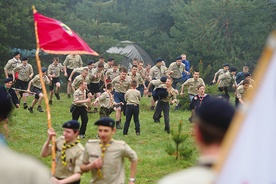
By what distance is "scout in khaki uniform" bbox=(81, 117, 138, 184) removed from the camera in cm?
877

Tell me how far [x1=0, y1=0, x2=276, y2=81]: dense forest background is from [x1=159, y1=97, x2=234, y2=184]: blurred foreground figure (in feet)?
114

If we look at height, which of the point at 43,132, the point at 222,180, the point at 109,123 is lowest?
the point at 43,132

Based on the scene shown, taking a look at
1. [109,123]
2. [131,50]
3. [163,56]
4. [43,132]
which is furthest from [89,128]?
[163,56]

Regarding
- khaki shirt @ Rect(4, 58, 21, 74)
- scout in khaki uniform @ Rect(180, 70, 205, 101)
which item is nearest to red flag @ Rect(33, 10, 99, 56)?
scout in khaki uniform @ Rect(180, 70, 205, 101)

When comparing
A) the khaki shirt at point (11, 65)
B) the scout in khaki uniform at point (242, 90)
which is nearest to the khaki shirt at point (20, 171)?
the scout in khaki uniform at point (242, 90)

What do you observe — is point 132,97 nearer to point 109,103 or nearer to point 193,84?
point 109,103

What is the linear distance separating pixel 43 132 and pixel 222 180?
18.2m

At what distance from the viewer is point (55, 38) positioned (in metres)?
10.7

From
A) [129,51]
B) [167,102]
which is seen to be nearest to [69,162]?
[167,102]

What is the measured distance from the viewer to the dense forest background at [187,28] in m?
39.7

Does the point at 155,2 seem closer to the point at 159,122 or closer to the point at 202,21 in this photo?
the point at 202,21

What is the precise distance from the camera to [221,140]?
139 inches

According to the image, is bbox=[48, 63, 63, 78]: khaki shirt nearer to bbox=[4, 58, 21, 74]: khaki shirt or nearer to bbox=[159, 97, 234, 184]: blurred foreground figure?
bbox=[4, 58, 21, 74]: khaki shirt

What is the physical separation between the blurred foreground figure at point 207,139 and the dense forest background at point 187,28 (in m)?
34.6
